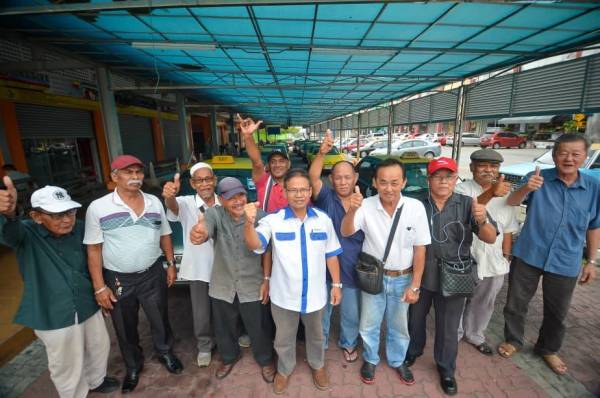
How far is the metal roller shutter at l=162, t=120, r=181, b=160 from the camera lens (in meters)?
14.8

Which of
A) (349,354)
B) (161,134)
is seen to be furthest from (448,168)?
(161,134)

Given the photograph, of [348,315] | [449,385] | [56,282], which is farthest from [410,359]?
[56,282]

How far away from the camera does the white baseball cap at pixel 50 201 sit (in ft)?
6.15

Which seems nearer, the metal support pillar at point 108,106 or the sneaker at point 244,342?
the sneaker at point 244,342

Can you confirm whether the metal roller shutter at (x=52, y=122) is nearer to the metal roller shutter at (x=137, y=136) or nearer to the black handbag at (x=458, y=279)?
the metal roller shutter at (x=137, y=136)

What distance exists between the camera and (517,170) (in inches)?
266

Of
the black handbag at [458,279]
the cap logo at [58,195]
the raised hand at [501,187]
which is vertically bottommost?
the black handbag at [458,279]

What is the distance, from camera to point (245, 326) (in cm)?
250

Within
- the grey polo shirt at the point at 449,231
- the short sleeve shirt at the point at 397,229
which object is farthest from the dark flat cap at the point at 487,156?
the short sleeve shirt at the point at 397,229

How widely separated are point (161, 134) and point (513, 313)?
14265mm

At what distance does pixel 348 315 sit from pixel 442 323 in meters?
0.79

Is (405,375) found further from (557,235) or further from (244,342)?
(557,235)

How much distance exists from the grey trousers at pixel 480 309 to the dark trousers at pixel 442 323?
0.56 metres

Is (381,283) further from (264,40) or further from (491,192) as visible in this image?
(264,40)
